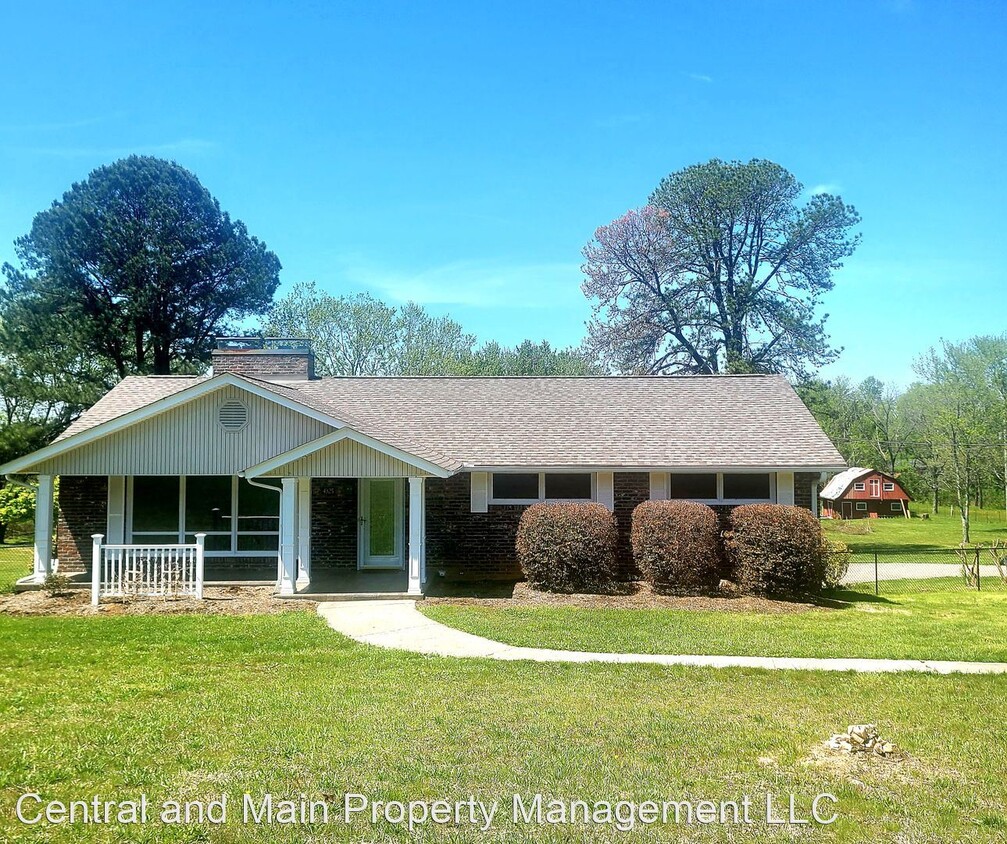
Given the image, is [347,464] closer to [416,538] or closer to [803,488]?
[416,538]

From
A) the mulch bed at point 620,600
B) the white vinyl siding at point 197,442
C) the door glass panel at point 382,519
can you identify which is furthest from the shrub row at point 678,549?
the white vinyl siding at point 197,442

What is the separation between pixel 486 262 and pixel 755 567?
23.4 m

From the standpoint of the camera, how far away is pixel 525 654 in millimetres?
9086

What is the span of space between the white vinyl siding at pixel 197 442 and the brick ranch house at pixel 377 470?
0.03m

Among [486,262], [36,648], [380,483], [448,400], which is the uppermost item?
[486,262]

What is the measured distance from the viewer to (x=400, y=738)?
5.77 meters

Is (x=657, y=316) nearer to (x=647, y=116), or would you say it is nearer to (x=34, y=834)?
(x=647, y=116)

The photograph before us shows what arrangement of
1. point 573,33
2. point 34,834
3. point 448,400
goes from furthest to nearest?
point 448,400 → point 573,33 → point 34,834

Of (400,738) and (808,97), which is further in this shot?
(808,97)

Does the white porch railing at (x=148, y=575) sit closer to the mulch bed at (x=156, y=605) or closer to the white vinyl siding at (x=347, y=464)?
the mulch bed at (x=156, y=605)

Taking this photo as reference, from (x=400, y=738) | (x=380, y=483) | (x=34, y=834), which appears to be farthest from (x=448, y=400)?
(x=34, y=834)

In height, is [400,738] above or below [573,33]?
below

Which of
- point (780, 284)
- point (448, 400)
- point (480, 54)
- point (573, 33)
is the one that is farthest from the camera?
point (780, 284)

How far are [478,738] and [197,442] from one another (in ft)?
36.6
